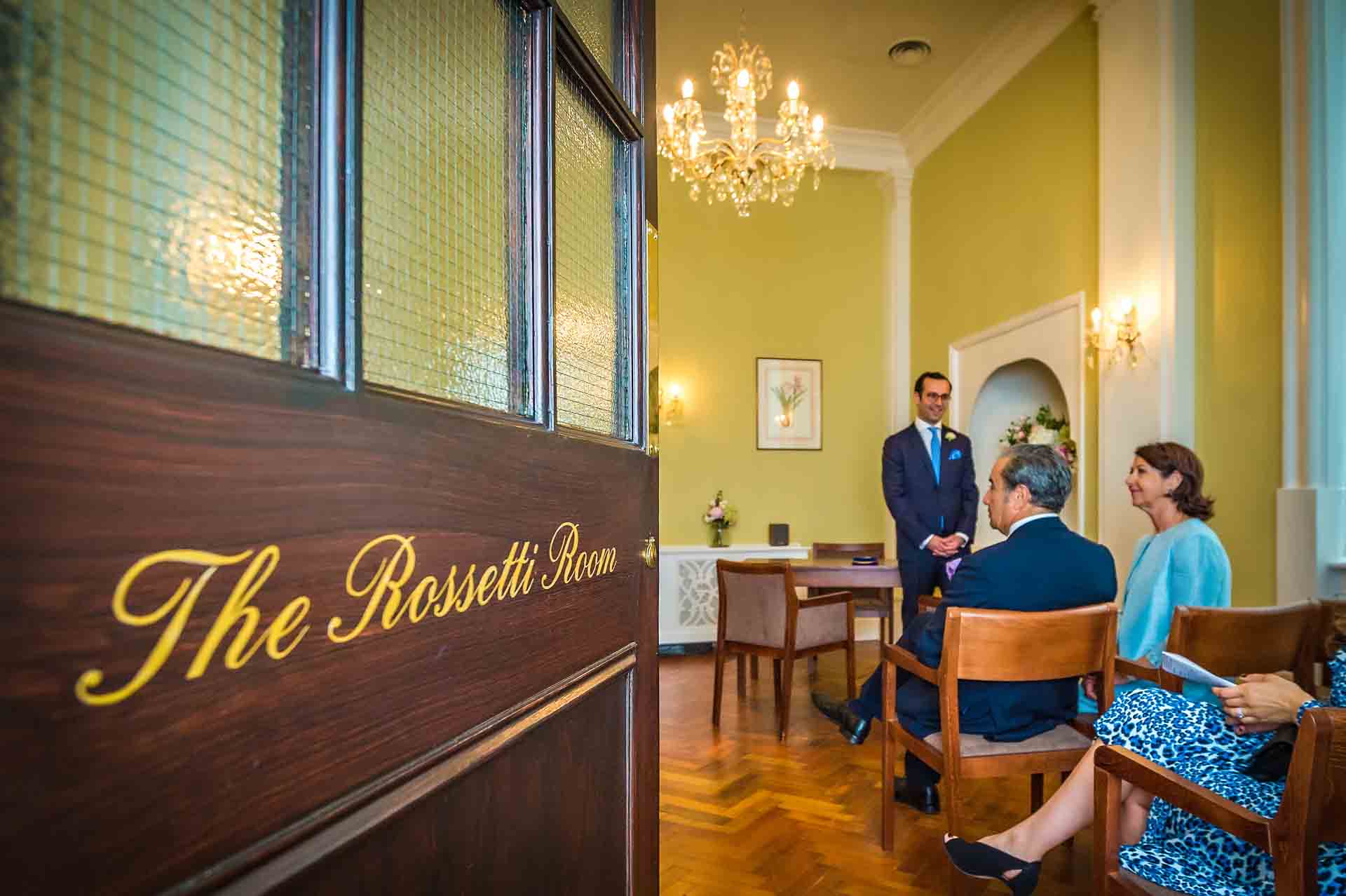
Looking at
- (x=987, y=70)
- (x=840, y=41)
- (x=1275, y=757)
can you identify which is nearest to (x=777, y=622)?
(x=1275, y=757)

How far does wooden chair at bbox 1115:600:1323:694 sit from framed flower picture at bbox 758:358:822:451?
4.34 meters

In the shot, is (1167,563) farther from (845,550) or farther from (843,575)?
(845,550)

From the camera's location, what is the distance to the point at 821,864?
248 cm

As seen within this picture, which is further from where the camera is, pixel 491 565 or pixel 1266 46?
pixel 1266 46

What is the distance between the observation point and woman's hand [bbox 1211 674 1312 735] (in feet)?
5.17

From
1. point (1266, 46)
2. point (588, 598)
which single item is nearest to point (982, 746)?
point (588, 598)

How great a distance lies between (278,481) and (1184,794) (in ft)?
5.11

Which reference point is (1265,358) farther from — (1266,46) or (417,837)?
(417,837)

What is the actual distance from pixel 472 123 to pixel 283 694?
67 cm

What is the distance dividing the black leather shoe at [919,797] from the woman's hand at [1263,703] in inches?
56.0

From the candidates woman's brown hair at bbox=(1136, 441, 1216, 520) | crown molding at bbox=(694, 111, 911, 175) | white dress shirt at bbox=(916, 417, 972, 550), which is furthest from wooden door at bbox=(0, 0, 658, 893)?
crown molding at bbox=(694, 111, 911, 175)

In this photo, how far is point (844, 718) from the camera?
12.8ft

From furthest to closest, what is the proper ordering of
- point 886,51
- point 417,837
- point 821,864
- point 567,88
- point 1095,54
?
point 886,51, point 1095,54, point 821,864, point 567,88, point 417,837

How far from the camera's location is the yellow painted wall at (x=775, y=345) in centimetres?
655
